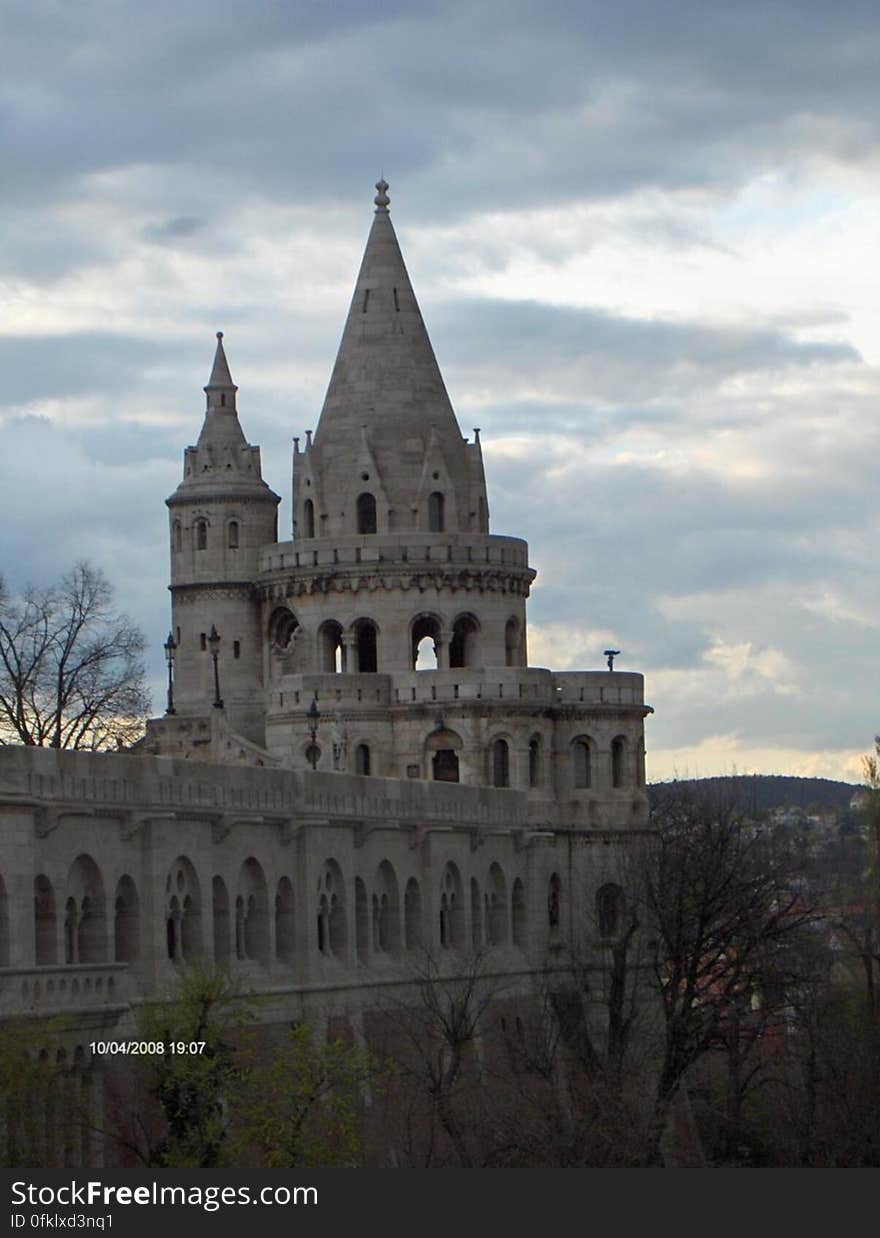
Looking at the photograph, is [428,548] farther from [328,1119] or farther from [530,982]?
[328,1119]

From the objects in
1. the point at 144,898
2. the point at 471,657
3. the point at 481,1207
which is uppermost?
the point at 471,657

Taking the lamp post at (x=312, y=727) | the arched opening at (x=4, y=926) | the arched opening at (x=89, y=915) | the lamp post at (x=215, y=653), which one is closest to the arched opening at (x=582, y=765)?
the lamp post at (x=312, y=727)

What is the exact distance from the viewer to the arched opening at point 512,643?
310ft

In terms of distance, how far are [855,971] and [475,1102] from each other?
45852mm

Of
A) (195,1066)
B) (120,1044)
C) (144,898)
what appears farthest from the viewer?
(144,898)

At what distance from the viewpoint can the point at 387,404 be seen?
308 ft

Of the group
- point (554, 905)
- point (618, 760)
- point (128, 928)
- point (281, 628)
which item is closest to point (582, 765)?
point (618, 760)

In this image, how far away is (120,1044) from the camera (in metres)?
51.6

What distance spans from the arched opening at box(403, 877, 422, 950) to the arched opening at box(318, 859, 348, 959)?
4.58 meters

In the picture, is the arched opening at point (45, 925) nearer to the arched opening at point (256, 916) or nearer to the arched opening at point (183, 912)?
the arched opening at point (183, 912)

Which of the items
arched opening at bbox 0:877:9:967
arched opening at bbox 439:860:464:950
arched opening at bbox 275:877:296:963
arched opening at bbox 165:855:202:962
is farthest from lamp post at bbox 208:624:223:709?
arched opening at bbox 0:877:9:967

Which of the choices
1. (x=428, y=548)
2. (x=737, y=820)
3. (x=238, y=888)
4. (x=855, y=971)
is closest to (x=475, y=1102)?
(x=238, y=888)

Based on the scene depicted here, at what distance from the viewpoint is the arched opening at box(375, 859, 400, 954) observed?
6988 centimetres

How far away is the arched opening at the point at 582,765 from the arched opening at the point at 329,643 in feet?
22.4
